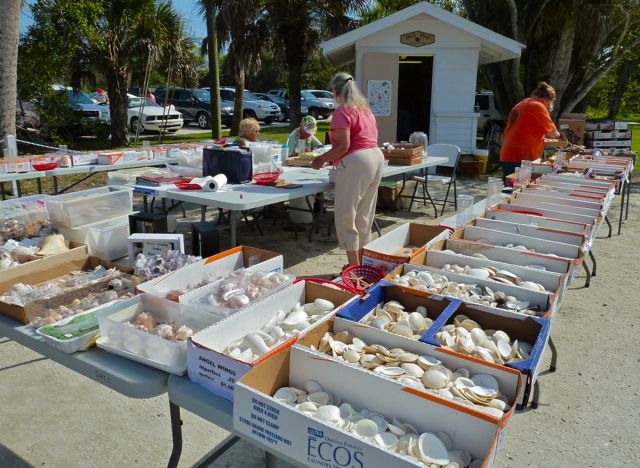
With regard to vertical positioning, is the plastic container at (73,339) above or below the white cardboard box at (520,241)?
below

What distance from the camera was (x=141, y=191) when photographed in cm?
423

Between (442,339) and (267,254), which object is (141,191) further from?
(442,339)

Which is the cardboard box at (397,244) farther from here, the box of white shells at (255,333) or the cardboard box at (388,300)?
the box of white shells at (255,333)

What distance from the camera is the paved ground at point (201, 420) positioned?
2375 millimetres

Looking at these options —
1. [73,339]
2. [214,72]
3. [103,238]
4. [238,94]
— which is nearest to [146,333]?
[73,339]

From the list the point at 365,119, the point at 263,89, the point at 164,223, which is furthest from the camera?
the point at 263,89

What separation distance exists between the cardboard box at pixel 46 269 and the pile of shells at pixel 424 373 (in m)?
1.21

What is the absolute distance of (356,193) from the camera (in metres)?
4.02

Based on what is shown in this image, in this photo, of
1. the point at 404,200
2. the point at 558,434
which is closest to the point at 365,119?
the point at 558,434

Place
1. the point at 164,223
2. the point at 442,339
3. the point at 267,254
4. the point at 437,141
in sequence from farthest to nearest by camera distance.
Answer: the point at 437,141 < the point at 164,223 < the point at 267,254 < the point at 442,339

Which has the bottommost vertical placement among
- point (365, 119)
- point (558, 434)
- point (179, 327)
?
point (558, 434)

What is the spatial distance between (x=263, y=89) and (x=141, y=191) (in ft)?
125

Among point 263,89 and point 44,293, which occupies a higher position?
point 263,89

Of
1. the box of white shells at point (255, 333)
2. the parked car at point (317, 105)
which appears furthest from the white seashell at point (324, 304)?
the parked car at point (317, 105)
